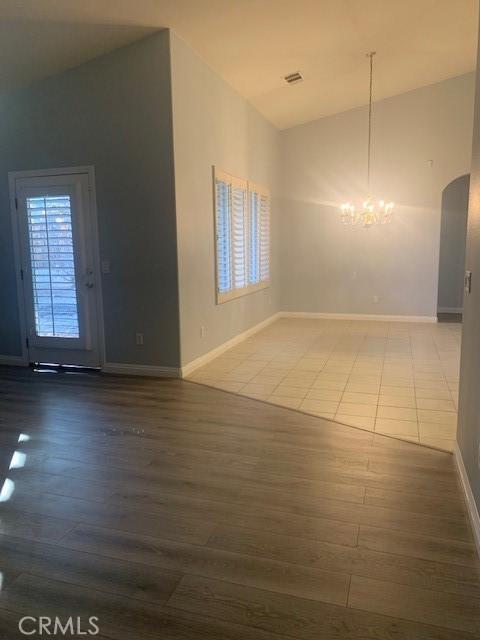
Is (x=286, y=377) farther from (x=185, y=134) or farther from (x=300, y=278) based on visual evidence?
(x=300, y=278)

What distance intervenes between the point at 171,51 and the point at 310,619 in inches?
177

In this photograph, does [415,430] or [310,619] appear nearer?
[310,619]

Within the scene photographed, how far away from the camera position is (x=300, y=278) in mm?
8484

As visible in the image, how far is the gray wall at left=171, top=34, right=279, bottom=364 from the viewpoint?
4562 mm

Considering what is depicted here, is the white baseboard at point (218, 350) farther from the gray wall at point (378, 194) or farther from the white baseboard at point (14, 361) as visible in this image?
the white baseboard at point (14, 361)

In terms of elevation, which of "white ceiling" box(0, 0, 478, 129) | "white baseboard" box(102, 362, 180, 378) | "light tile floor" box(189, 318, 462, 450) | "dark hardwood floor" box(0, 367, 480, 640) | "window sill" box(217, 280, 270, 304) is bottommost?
"dark hardwood floor" box(0, 367, 480, 640)

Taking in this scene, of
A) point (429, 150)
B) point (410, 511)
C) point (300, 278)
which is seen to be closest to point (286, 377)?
point (410, 511)

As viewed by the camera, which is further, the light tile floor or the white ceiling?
the white ceiling

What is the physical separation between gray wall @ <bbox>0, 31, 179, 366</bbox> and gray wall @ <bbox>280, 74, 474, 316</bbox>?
4290mm

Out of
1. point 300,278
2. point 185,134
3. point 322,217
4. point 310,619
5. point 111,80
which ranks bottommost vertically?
point 310,619

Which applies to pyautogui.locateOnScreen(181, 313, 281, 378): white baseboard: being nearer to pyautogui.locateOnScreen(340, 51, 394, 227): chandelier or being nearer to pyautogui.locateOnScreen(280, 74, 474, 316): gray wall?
pyautogui.locateOnScreen(280, 74, 474, 316): gray wall

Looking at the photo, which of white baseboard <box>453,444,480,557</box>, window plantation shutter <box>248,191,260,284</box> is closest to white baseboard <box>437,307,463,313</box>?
window plantation shutter <box>248,191,260,284</box>

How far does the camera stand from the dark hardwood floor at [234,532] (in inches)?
64.9

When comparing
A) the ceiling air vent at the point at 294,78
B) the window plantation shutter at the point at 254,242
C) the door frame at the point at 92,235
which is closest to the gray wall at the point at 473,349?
the door frame at the point at 92,235
